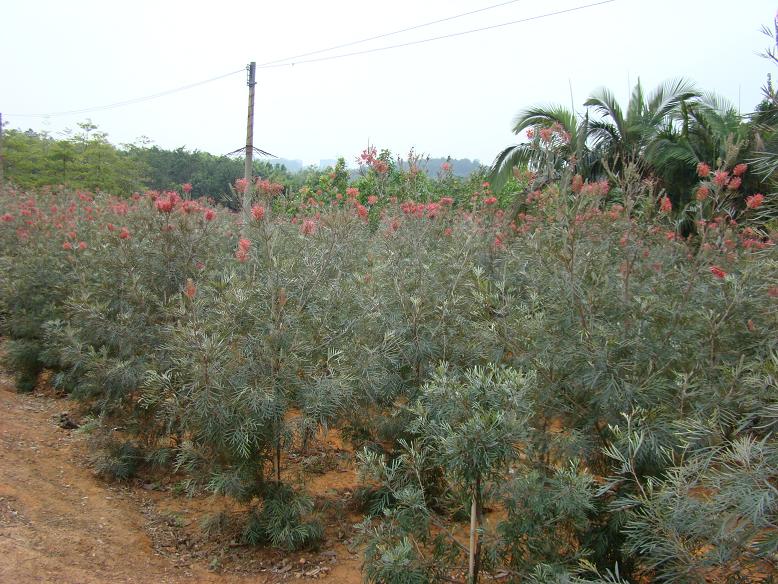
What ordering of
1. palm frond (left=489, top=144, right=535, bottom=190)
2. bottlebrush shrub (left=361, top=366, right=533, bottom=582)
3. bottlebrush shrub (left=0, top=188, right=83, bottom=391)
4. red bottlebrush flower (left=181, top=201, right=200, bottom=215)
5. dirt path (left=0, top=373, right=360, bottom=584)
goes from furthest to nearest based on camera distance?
palm frond (left=489, top=144, right=535, bottom=190) → bottlebrush shrub (left=0, top=188, right=83, bottom=391) → red bottlebrush flower (left=181, top=201, right=200, bottom=215) → dirt path (left=0, top=373, right=360, bottom=584) → bottlebrush shrub (left=361, top=366, right=533, bottom=582)

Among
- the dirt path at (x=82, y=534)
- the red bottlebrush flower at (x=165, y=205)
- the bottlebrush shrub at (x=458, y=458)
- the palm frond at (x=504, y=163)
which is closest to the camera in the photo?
the bottlebrush shrub at (x=458, y=458)

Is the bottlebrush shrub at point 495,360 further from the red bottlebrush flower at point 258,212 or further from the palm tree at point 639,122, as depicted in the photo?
the palm tree at point 639,122

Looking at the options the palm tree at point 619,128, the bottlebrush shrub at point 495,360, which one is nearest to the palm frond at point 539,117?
the palm tree at point 619,128

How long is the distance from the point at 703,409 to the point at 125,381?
A: 14.2 ft

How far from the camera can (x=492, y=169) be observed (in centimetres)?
1137

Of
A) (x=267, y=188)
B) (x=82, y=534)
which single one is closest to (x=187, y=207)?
(x=267, y=188)

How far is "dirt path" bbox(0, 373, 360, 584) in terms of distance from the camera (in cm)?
394

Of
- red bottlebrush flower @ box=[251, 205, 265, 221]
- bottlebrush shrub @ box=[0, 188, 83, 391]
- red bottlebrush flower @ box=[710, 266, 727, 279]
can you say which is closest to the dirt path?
bottlebrush shrub @ box=[0, 188, 83, 391]

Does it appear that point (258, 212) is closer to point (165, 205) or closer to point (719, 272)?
point (165, 205)

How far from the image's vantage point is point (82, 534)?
4480 millimetres

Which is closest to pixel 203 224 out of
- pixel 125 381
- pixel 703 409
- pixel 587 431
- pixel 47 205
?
pixel 125 381

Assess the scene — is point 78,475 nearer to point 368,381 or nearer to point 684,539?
point 368,381

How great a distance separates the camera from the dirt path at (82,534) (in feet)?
12.9

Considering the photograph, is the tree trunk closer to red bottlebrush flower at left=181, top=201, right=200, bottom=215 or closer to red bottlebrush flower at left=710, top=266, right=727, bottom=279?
red bottlebrush flower at left=710, top=266, right=727, bottom=279
